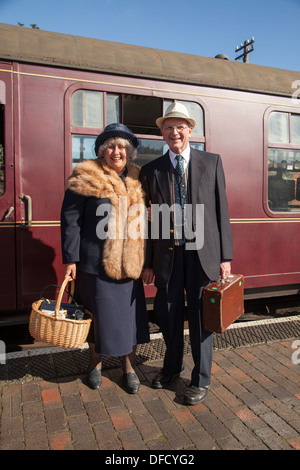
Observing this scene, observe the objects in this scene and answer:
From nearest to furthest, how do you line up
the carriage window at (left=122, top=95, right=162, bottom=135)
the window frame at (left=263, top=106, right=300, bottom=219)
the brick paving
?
1. the brick paving
2. the carriage window at (left=122, top=95, right=162, bottom=135)
3. the window frame at (left=263, top=106, right=300, bottom=219)

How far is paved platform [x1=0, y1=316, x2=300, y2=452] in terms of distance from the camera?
2244mm

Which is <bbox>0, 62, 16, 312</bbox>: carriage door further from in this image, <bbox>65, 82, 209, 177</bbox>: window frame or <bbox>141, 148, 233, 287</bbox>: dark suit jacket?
<bbox>141, 148, 233, 287</bbox>: dark suit jacket

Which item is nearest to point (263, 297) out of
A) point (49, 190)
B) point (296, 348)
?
point (296, 348)

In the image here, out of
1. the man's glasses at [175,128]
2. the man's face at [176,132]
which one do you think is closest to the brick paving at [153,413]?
the man's face at [176,132]

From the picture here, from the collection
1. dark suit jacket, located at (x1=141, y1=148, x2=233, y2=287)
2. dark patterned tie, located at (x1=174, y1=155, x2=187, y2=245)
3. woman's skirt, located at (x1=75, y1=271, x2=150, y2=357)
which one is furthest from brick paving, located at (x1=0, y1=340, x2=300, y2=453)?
A: dark patterned tie, located at (x1=174, y1=155, x2=187, y2=245)

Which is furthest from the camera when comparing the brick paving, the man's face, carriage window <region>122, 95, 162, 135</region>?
carriage window <region>122, 95, 162, 135</region>

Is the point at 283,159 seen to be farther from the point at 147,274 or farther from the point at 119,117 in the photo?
the point at 147,274

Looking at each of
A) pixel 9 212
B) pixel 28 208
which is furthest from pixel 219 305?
pixel 9 212

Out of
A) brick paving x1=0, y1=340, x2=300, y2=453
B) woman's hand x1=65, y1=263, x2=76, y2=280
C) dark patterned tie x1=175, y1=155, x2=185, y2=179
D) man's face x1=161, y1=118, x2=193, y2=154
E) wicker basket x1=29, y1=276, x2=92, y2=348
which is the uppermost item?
man's face x1=161, y1=118, x2=193, y2=154

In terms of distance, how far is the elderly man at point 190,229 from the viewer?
265 cm

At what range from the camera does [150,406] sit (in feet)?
8.64

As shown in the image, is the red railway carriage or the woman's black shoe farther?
the red railway carriage

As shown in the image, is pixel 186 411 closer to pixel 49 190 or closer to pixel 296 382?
pixel 296 382

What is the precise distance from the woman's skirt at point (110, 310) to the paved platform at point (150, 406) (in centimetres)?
38
